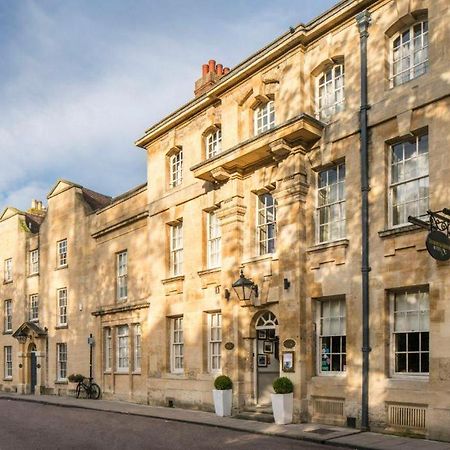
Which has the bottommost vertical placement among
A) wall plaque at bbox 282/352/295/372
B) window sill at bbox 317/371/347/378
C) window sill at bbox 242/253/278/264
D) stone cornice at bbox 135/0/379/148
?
window sill at bbox 317/371/347/378

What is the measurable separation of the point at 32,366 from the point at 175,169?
15281 mm

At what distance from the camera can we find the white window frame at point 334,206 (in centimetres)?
1641

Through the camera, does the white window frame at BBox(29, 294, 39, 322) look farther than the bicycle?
Yes

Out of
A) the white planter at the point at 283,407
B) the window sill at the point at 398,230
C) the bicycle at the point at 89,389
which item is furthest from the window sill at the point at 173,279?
the window sill at the point at 398,230

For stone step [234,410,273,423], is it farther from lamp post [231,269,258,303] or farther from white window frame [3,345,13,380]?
white window frame [3,345,13,380]

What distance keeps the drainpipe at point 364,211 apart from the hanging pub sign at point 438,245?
244 centimetres

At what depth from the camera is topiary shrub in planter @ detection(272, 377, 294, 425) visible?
16250 mm

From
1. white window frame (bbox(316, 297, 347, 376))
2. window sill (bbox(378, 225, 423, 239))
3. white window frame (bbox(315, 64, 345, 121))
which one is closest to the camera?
window sill (bbox(378, 225, 423, 239))

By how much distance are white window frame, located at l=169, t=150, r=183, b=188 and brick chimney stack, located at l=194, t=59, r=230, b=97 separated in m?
2.34

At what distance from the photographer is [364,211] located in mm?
15359

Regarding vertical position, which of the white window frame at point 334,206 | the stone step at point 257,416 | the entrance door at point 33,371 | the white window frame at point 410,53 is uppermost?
the white window frame at point 410,53

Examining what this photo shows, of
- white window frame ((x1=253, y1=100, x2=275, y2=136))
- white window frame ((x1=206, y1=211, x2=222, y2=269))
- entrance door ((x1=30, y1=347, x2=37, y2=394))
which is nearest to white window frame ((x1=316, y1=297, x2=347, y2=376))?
white window frame ((x1=206, y1=211, x2=222, y2=269))

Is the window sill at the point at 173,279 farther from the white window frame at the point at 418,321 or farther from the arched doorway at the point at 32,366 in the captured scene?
the arched doorway at the point at 32,366

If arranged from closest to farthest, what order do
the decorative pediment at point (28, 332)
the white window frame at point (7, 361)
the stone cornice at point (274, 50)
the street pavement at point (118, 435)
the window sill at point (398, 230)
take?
the street pavement at point (118, 435) → the window sill at point (398, 230) → the stone cornice at point (274, 50) → the decorative pediment at point (28, 332) → the white window frame at point (7, 361)
